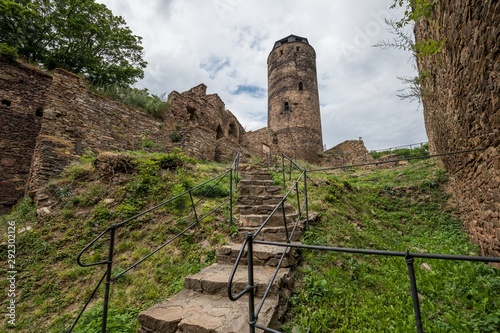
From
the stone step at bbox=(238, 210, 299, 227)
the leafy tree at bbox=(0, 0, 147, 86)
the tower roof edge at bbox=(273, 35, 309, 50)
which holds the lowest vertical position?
the stone step at bbox=(238, 210, 299, 227)

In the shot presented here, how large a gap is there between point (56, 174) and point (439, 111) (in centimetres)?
930

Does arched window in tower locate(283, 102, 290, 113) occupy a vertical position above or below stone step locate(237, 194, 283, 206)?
above

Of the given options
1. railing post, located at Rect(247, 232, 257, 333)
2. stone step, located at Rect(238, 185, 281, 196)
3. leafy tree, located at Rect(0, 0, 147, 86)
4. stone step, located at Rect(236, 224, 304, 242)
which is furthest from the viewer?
leafy tree, located at Rect(0, 0, 147, 86)

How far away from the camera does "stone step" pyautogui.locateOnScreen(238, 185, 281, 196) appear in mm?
5531

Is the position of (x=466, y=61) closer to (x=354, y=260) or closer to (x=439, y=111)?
(x=439, y=111)

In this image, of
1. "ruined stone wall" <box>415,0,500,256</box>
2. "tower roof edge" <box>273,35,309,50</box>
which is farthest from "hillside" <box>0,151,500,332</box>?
"tower roof edge" <box>273,35,309,50</box>

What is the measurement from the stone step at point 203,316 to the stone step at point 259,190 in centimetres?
304

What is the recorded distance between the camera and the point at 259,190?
5.57m

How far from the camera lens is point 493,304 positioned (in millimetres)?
2520

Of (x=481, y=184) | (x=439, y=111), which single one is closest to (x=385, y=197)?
(x=439, y=111)

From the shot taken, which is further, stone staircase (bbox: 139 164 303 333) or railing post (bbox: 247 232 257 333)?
stone staircase (bbox: 139 164 303 333)

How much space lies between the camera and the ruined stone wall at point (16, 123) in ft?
23.5

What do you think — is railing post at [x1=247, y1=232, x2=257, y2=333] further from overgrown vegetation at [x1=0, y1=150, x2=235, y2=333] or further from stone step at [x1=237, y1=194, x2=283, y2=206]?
stone step at [x1=237, y1=194, x2=283, y2=206]

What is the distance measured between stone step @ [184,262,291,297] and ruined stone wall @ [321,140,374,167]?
17260 millimetres
